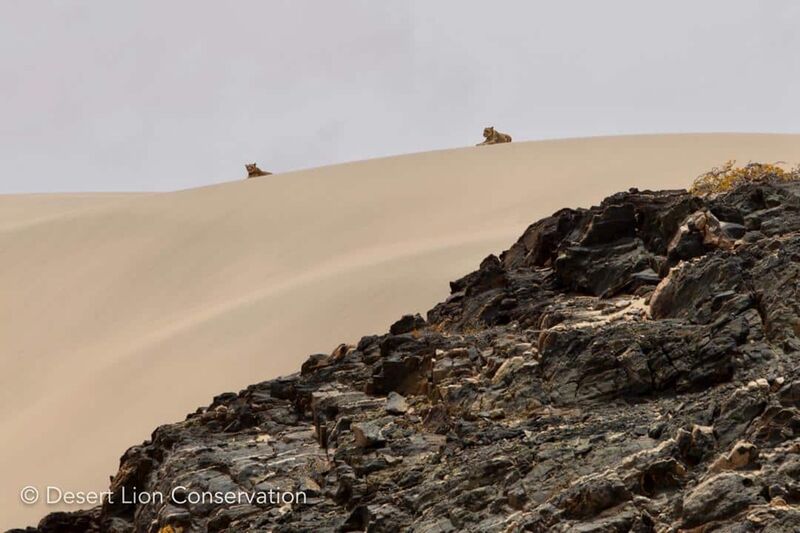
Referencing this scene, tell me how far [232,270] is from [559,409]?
17937mm

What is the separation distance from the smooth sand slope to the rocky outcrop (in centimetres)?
719

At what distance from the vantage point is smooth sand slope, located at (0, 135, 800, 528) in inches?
824

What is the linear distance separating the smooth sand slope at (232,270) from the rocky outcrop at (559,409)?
7190 mm

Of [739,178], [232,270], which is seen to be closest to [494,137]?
[232,270]

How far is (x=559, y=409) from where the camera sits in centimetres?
1023

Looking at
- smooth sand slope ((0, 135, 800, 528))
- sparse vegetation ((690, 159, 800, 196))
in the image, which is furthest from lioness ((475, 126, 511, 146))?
sparse vegetation ((690, 159, 800, 196))

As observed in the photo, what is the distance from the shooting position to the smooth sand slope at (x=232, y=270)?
20922mm

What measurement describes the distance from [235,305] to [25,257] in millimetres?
8105

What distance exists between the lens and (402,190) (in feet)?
104

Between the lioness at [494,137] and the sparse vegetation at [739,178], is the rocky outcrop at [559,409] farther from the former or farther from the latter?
the lioness at [494,137]

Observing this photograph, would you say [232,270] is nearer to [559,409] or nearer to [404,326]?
[404,326]

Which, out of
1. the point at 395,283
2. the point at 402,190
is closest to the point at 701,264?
the point at 395,283

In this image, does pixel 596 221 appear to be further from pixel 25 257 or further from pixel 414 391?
pixel 25 257

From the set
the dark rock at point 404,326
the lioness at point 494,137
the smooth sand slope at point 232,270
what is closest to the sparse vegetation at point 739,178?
the dark rock at point 404,326
